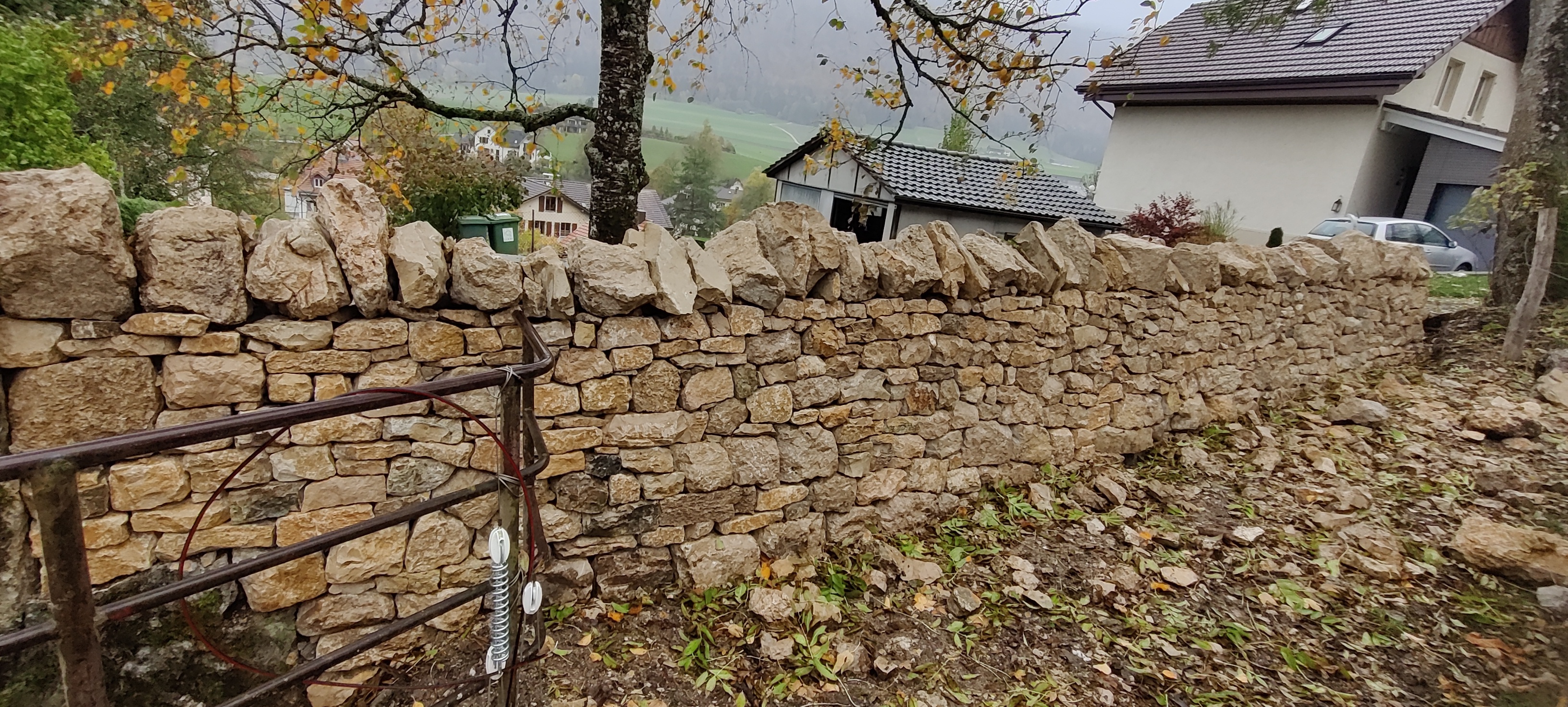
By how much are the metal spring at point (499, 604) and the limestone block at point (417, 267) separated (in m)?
0.95

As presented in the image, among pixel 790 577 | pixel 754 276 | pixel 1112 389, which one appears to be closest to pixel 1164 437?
pixel 1112 389

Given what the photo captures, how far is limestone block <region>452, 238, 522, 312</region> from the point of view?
2221 mm

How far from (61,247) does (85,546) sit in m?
1.02

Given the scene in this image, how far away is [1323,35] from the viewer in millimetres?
13719

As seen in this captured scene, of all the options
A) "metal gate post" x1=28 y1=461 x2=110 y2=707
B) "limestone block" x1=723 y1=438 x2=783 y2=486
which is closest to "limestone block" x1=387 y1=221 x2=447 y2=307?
"metal gate post" x1=28 y1=461 x2=110 y2=707

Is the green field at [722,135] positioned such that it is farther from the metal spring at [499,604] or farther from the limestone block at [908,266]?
the metal spring at [499,604]

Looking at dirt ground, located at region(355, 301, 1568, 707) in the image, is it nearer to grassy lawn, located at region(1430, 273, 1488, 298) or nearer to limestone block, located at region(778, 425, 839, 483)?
limestone block, located at region(778, 425, 839, 483)

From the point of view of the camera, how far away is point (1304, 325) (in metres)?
5.49

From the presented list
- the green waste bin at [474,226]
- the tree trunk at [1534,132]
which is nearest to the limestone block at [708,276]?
the green waste bin at [474,226]

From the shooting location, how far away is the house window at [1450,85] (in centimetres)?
1353

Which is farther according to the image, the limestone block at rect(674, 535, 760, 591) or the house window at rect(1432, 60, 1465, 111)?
the house window at rect(1432, 60, 1465, 111)

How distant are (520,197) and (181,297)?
7.66 m

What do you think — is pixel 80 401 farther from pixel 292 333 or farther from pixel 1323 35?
pixel 1323 35

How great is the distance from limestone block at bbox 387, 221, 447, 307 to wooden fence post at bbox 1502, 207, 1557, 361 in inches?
324
